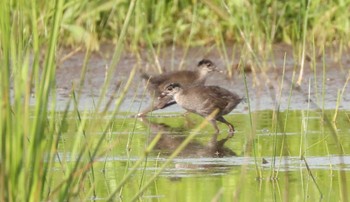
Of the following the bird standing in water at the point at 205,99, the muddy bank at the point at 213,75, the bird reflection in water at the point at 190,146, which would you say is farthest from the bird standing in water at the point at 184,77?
the bird reflection in water at the point at 190,146

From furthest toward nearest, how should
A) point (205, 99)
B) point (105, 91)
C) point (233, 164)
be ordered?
point (205, 99) → point (233, 164) → point (105, 91)

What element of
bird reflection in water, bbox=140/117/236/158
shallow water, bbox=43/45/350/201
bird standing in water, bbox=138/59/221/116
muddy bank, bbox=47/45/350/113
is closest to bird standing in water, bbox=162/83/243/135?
shallow water, bbox=43/45/350/201

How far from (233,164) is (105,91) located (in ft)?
8.63

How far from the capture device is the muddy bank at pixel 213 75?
904cm

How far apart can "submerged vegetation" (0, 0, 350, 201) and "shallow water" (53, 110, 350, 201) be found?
0.03 metres

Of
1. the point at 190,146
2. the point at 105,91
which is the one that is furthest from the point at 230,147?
the point at 105,91

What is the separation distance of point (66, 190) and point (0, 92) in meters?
0.41

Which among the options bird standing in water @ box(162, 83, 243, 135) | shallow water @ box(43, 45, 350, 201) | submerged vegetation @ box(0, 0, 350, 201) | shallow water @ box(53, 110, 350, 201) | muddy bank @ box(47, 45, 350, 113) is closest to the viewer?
submerged vegetation @ box(0, 0, 350, 201)

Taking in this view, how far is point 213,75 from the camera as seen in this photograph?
10.4 metres

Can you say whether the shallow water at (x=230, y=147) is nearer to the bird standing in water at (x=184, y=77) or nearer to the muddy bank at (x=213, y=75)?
the muddy bank at (x=213, y=75)

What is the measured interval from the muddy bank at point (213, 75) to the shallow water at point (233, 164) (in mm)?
931

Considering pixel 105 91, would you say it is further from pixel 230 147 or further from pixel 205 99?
pixel 205 99

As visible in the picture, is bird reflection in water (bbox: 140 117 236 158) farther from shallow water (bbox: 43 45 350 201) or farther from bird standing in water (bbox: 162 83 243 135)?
bird standing in water (bbox: 162 83 243 135)

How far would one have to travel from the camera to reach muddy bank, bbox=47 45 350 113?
904 centimetres
